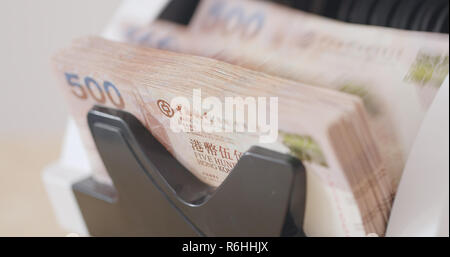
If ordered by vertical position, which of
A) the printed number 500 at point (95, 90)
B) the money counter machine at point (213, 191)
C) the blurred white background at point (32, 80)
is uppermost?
the printed number 500 at point (95, 90)

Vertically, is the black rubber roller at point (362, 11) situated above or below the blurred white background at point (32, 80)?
above

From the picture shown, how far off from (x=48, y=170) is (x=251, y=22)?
0.24 meters

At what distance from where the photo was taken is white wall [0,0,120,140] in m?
0.93

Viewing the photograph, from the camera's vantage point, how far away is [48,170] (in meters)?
0.42

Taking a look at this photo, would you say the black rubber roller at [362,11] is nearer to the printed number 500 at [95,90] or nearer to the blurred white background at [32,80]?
the printed number 500 at [95,90]

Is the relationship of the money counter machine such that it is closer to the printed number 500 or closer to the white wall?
the printed number 500

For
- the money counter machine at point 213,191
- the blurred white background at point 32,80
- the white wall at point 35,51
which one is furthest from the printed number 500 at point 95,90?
the white wall at point 35,51

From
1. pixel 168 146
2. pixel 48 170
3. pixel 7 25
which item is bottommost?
pixel 7 25

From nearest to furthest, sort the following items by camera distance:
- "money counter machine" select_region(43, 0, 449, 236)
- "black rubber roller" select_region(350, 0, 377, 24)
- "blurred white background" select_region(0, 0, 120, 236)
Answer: "money counter machine" select_region(43, 0, 449, 236) → "black rubber roller" select_region(350, 0, 377, 24) → "blurred white background" select_region(0, 0, 120, 236)

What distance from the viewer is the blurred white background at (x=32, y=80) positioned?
0.87 metres

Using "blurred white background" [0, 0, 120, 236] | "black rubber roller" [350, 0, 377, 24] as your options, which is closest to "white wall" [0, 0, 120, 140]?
"blurred white background" [0, 0, 120, 236]

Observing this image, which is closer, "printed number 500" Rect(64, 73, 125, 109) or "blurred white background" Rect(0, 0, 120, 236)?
"printed number 500" Rect(64, 73, 125, 109)
